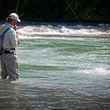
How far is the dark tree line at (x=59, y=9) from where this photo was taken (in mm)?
37594

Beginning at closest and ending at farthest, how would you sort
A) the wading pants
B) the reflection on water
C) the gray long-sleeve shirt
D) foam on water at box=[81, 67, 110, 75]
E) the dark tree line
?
the reflection on water → the gray long-sleeve shirt → the wading pants → foam on water at box=[81, 67, 110, 75] → the dark tree line

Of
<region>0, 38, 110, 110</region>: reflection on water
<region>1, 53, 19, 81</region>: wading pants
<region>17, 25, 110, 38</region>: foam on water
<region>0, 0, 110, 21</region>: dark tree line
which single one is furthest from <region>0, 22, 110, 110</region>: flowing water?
<region>0, 0, 110, 21</region>: dark tree line

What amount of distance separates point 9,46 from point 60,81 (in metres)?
1.32

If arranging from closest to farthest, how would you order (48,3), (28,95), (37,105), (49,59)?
(37,105) → (28,95) → (49,59) → (48,3)

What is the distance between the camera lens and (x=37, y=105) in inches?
383

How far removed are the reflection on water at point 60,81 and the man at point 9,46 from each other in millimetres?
288

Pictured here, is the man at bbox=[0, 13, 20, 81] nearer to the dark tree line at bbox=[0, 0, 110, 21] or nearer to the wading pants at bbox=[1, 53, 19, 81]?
the wading pants at bbox=[1, 53, 19, 81]

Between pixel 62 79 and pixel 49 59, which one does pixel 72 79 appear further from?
pixel 49 59

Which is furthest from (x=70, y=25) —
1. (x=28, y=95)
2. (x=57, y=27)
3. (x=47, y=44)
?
(x=28, y=95)

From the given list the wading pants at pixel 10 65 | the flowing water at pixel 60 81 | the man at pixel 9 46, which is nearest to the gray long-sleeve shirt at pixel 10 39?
the man at pixel 9 46

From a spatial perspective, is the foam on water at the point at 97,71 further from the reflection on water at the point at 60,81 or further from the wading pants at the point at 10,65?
the wading pants at the point at 10,65

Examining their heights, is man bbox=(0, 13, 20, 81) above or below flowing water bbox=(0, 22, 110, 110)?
above

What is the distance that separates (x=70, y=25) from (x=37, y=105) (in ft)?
76.2

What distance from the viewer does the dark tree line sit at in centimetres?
3759
